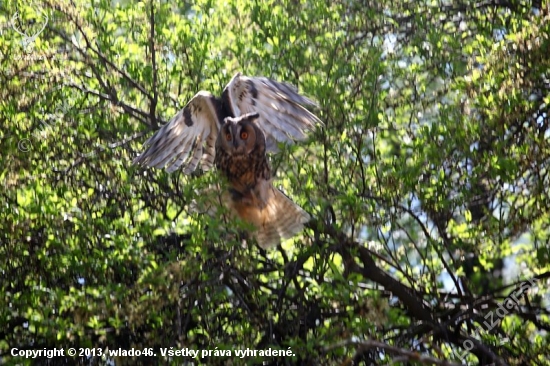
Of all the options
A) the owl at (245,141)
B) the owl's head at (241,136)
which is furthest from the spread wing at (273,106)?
the owl's head at (241,136)

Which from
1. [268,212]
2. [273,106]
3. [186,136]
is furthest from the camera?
[268,212]

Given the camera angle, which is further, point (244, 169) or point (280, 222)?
point (244, 169)

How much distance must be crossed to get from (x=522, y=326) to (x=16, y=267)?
3.20 meters

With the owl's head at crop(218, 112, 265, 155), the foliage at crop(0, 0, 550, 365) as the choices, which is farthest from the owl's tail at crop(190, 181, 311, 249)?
the owl's head at crop(218, 112, 265, 155)

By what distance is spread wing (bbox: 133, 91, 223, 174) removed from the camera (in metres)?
6.03

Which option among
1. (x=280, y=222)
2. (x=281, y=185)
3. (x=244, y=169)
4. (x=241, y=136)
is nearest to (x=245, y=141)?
(x=241, y=136)

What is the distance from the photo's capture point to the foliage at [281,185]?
559 centimetres

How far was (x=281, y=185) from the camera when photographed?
6883 mm

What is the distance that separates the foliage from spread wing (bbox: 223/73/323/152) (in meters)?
0.15

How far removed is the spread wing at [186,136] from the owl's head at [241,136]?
108 mm

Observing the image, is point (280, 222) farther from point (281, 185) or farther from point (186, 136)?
point (186, 136)

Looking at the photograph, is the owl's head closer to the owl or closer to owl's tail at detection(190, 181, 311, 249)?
the owl

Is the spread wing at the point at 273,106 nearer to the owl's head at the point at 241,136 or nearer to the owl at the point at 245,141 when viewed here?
the owl at the point at 245,141

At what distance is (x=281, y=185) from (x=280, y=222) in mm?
455
